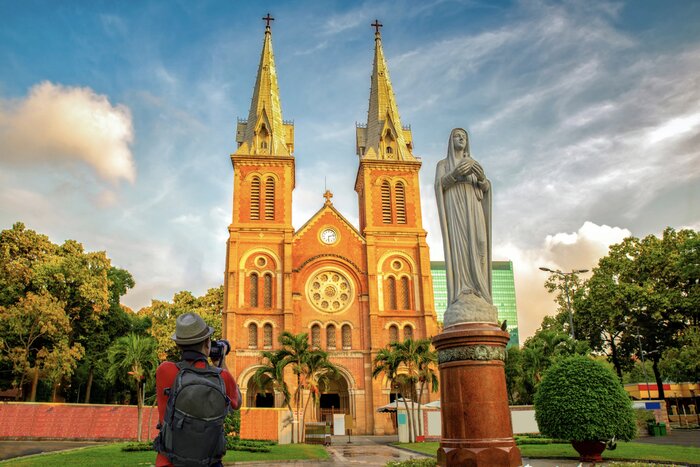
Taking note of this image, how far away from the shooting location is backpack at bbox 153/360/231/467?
3.59m

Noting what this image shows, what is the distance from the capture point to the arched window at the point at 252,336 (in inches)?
1540

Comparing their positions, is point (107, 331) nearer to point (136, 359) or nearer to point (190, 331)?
point (136, 359)

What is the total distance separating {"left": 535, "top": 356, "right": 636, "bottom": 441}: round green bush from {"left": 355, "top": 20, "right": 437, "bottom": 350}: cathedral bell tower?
27.2 metres

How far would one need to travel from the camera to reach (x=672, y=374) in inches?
1383

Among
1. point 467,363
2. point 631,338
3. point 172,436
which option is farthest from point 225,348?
point 631,338

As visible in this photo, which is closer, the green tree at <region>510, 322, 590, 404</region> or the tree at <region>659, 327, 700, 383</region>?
the green tree at <region>510, 322, 590, 404</region>

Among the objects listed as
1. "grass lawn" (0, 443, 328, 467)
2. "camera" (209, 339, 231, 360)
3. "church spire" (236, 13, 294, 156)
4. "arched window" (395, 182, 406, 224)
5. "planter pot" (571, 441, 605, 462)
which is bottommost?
"grass lawn" (0, 443, 328, 467)

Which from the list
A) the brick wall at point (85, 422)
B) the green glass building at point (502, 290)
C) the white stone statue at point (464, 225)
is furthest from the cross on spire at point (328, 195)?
the green glass building at point (502, 290)

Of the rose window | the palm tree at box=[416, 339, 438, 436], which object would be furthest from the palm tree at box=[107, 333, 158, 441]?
the rose window

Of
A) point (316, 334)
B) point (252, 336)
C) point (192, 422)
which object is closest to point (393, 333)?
point (316, 334)

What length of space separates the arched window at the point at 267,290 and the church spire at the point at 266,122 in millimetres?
9703

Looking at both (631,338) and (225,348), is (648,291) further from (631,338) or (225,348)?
(225,348)

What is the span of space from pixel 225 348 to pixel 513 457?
14.5ft

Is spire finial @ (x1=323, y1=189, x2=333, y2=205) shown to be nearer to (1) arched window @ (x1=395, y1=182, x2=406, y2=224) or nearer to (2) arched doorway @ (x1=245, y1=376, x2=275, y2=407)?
(1) arched window @ (x1=395, y1=182, x2=406, y2=224)
